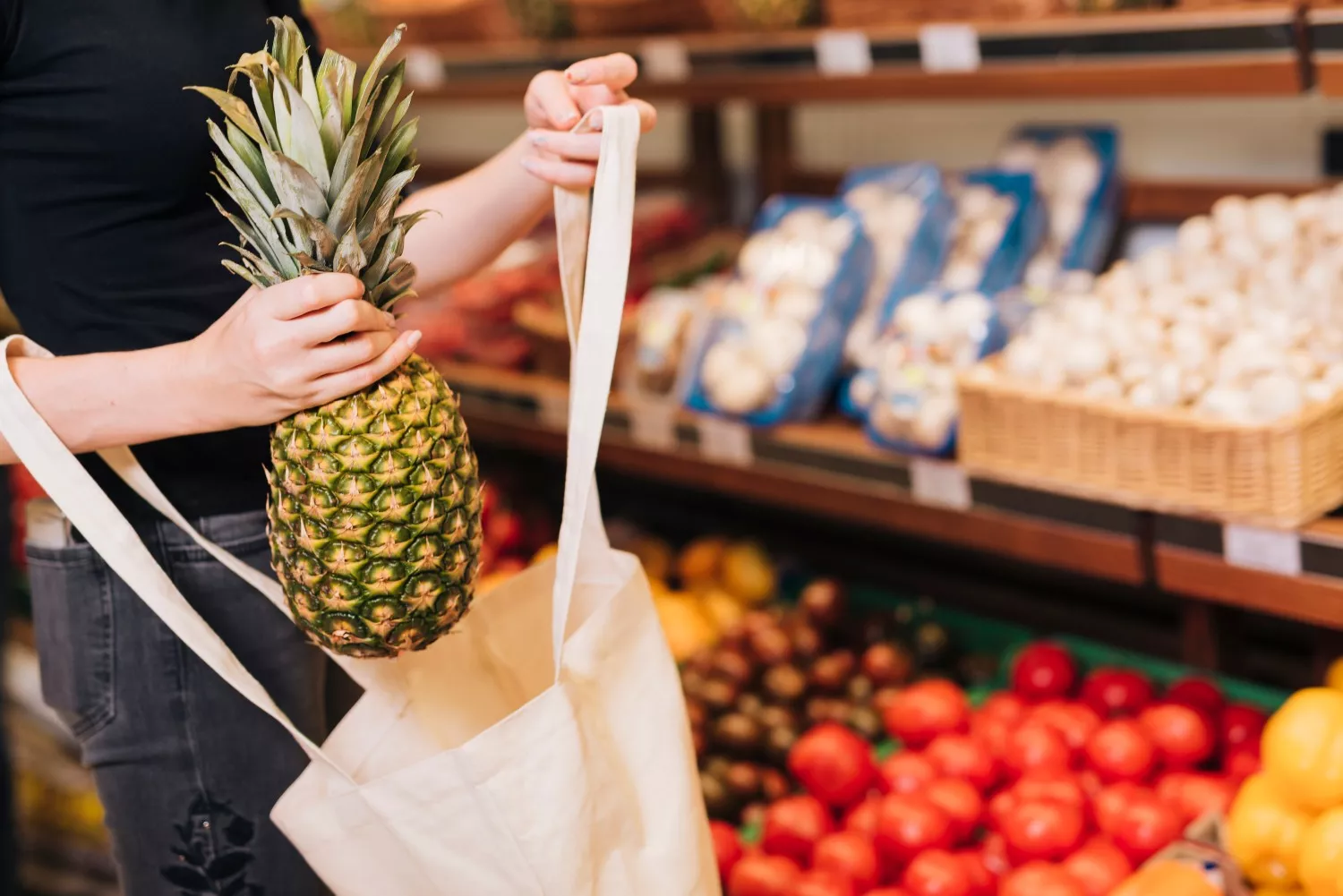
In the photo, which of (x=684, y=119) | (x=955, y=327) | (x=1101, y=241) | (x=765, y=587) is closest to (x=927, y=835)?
(x=955, y=327)

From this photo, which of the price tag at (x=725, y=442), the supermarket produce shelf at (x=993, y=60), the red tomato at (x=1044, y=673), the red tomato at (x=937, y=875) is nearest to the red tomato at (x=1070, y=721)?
the red tomato at (x=1044, y=673)

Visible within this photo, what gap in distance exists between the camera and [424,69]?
10.3 feet

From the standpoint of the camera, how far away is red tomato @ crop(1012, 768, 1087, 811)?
1723 mm

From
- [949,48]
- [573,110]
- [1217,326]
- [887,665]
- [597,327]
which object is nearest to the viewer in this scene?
[597,327]

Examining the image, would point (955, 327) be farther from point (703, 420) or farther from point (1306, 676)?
point (1306, 676)

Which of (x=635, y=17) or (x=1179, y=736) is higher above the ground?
(x=635, y=17)

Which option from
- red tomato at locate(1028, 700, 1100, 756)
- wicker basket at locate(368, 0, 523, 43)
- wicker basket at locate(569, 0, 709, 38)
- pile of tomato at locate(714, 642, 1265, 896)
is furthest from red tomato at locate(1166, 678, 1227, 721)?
wicker basket at locate(368, 0, 523, 43)

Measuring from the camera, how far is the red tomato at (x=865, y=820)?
1.79 m

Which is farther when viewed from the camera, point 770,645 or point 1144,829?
point 770,645

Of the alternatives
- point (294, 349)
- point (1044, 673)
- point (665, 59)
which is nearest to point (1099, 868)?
point (1044, 673)

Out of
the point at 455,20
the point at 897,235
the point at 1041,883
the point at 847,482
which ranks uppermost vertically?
the point at 455,20

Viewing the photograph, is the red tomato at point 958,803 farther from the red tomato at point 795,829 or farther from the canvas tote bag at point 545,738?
the canvas tote bag at point 545,738

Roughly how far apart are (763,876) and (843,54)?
138 cm

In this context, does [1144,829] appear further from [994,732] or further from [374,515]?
[374,515]
